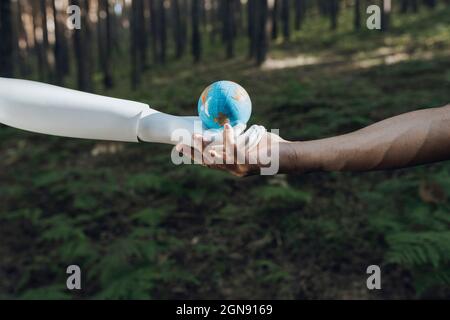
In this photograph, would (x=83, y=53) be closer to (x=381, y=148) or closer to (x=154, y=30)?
(x=154, y=30)

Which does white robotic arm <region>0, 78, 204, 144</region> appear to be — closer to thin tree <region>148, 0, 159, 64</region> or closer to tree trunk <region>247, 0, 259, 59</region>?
tree trunk <region>247, 0, 259, 59</region>

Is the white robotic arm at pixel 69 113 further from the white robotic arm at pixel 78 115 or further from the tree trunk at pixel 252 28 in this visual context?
the tree trunk at pixel 252 28

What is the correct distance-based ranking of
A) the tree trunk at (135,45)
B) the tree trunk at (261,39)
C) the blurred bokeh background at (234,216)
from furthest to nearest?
1. the tree trunk at (135,45)
2. the tree trunk at (261,39)
3. the blurred bokeh background at (234,216)

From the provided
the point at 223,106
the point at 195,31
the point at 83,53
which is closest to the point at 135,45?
the point at 83,53

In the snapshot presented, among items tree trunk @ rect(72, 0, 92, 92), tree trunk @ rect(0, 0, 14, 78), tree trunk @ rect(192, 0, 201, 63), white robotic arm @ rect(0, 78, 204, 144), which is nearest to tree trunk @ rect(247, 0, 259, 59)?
tree trunk @ rect(192, 0, 201, 63)

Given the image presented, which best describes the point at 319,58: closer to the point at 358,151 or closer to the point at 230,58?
the point at 230,58

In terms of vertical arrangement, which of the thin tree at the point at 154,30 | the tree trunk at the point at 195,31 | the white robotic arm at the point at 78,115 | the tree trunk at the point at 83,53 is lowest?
the white robotic arm at the point at 78,115

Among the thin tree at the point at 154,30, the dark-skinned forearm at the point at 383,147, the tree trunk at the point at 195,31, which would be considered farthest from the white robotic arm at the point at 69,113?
the thin tree at the point at 154,30
